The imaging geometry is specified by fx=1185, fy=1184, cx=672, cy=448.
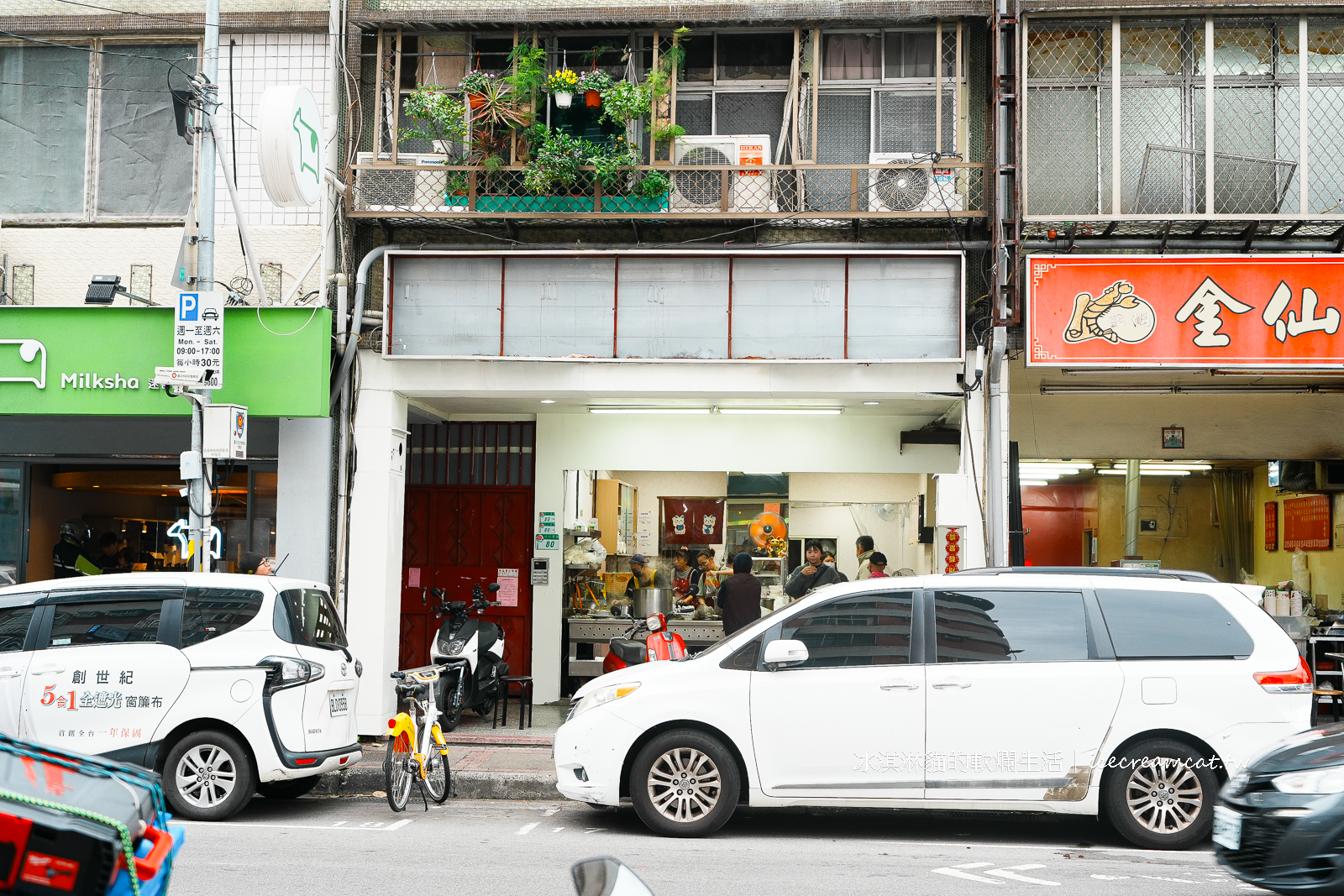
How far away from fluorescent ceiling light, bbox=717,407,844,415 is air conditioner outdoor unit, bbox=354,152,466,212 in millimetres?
3941

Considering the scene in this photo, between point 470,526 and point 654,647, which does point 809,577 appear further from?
point 470,526

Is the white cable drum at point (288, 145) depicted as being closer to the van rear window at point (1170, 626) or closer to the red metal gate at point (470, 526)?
the red metal gate at point (470, 526)

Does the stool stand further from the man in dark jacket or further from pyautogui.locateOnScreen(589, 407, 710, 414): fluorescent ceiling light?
pyautogui.locateOnScreen(589, 407, 710, 414): fluorescent ceiling light

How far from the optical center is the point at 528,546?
14.7 meters

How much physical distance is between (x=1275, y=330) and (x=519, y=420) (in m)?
8.44

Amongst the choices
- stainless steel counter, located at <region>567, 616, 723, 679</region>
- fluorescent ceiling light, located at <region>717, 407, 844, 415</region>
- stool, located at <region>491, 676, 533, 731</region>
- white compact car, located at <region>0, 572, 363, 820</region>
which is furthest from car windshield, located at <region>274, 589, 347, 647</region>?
fluorescent ceiling light, located at <region>717, 407, 844, 415</region>

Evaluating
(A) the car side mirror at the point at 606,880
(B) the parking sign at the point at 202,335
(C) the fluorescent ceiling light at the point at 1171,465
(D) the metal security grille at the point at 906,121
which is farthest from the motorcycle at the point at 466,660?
(C) the fluorescent ceiling light at the point at 1171,465

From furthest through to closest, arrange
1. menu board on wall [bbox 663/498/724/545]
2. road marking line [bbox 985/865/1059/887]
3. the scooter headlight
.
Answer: menu board on wall [bbox 663/498/724/545] < the scooter headlight < road marking line [bbox 985/865/1059/887]

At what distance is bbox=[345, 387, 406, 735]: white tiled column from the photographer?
1199 centimetres

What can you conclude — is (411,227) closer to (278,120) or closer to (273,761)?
(278,120)

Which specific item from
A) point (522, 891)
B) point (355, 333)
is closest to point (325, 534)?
point (355, 333)

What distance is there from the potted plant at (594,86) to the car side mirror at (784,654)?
20.5 feet

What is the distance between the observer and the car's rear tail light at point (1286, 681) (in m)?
7.95

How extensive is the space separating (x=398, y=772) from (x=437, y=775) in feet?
1.38
